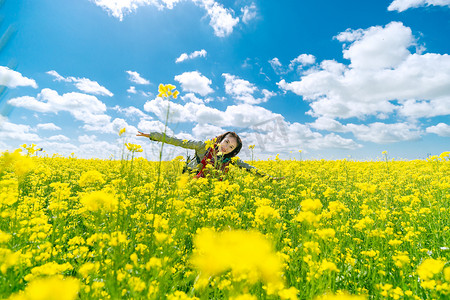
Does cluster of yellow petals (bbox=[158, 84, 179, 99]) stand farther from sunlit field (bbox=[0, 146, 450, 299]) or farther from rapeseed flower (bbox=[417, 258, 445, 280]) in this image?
rapeseed flower (bbox=[417, 258, 445, 280])

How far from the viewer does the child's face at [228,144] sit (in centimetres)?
654

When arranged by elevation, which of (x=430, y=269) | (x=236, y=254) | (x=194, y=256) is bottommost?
(x=194, y=256)

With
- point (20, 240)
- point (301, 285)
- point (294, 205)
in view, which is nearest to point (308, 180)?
point (294, 205)

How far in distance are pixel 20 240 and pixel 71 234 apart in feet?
3.04

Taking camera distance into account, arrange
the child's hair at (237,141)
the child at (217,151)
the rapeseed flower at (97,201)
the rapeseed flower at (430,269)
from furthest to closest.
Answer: the child's hair at (237,141) < the child at (217,151) < the rapeseed flower at (97,201) < the rapeseed flower at (430,269)

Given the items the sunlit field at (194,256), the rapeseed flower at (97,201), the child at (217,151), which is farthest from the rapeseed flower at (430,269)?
the child at (217,151)

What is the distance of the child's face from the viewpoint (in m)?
6.54

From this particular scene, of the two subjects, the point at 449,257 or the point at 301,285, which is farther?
the point at 449,257

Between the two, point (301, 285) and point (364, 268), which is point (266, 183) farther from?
point (301, 285)

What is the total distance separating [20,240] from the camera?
259cm

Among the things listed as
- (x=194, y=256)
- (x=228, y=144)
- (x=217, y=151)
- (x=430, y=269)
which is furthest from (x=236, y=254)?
(x=228, y=144)

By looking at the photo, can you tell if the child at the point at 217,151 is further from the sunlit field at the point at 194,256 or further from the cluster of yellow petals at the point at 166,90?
the cluster of yellow petals at the point at 166,90

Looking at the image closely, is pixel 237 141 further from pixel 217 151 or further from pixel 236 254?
pixel 236 254

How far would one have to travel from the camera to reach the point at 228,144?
6621 mm
